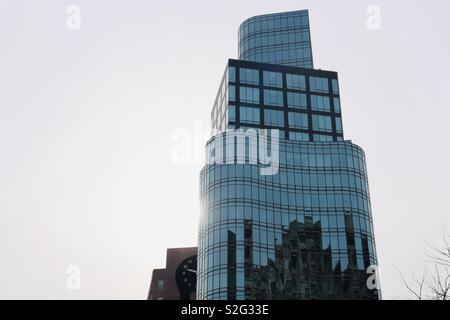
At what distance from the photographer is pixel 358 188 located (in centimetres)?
10369

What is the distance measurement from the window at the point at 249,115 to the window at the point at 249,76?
6.73 meters

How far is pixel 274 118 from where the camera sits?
117438 mm

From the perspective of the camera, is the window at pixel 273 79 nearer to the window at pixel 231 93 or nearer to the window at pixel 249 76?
the window at pixel 249 76

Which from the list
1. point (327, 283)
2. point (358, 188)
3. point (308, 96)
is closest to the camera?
point (327, 283)

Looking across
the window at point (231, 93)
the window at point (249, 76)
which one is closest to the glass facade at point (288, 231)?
the window at point (231, 93)

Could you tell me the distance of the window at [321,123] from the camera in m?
119

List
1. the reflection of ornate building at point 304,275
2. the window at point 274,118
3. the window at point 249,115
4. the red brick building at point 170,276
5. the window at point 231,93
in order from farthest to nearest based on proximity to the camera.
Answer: the red brick building at point 170,276
the window at point 231,93
the window at point 274,118
the window at point 249,115
the reflection of ornate building at point 304,275

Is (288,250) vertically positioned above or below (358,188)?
below

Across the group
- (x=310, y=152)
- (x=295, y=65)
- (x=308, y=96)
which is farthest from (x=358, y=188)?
(x=295, y=65)

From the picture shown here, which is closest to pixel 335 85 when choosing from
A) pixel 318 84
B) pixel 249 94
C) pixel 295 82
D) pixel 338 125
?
pixel 318 84
